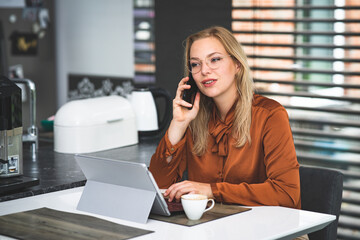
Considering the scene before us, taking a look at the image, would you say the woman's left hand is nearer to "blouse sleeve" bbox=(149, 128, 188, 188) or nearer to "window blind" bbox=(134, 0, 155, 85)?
"blouse sleeve" bbox=(149, 128, 188, 188)

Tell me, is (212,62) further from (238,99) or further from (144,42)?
(144,42)

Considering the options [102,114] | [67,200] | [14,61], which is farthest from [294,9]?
[14,61]

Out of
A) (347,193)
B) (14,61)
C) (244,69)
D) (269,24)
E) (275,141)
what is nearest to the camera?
(275,141)

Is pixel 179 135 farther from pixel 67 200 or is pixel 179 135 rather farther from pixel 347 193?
pixel 347 193

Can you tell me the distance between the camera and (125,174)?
156 centimetres

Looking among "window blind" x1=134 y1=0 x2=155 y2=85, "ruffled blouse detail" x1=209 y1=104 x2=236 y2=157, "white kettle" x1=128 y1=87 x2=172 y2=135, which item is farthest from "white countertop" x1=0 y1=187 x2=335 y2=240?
"window blind" x1=134 y1=0 x2=155 y2=85

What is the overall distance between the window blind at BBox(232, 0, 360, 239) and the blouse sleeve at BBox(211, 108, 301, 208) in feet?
3.50

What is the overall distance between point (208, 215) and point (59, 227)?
39 centimetres

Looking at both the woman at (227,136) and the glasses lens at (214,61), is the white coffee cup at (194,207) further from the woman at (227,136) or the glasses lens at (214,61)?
the glasses lens at (214,61)

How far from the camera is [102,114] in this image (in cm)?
250

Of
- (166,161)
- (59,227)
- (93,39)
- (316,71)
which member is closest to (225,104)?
(166,161)

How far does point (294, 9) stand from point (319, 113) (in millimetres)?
533

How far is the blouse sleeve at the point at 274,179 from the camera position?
1785 mm

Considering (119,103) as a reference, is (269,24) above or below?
above
